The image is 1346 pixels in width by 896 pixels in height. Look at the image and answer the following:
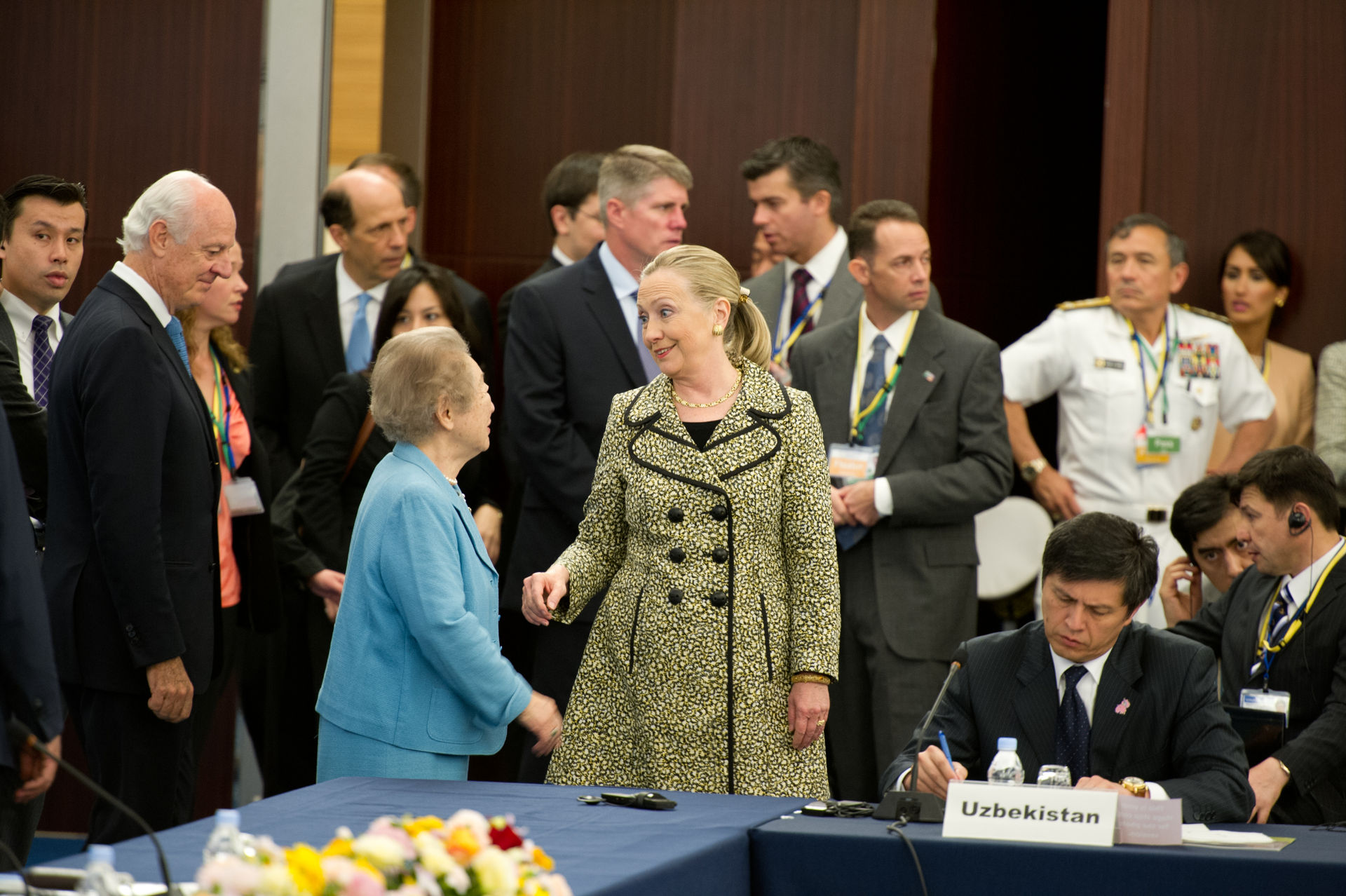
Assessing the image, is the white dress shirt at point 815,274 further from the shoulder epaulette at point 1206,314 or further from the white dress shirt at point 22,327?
the white dress shirt at point 22,327

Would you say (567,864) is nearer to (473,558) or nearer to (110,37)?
(473,558)

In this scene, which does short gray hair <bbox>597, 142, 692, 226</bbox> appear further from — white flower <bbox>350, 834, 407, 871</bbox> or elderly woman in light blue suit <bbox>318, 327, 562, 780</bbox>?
white flower <bbox>350, 834, 407, 871</bbox>

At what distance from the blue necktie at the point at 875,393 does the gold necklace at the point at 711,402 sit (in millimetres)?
1210

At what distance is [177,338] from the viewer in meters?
3.52

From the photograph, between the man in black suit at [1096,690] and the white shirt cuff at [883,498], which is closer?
the man in black suit at [1096,690]

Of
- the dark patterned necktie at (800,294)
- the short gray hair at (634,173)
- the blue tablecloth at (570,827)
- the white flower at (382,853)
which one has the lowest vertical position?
the blue tablecloth at (570,827)

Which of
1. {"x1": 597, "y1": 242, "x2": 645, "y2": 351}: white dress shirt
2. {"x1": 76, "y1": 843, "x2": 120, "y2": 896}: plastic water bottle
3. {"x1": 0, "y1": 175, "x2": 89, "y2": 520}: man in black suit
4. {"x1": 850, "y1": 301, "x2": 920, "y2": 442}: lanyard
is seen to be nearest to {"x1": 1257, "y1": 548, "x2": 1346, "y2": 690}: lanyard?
{"x1": 850, "y1": 301, "x2": 920, "y2": 442}: lanyard

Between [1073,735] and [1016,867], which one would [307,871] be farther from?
[1073,735]

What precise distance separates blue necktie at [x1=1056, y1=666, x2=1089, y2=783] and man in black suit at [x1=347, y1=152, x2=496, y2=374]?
8.15 feet

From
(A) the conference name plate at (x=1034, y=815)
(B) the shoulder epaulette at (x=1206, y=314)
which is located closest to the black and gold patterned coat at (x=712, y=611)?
(A) the conference name plate at (x=1034, y=815)

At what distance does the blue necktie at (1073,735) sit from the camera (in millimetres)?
2957

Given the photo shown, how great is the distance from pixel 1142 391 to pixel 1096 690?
240 cm

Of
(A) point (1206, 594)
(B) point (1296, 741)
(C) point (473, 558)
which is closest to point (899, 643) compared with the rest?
(A) point (1206, 594)

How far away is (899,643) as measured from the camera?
4461 millimetres
